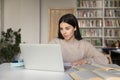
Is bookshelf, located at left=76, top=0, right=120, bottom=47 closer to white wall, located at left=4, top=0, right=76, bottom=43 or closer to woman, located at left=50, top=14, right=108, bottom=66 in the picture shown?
white wall, located at left=4, top=0, right=76, bottom=43

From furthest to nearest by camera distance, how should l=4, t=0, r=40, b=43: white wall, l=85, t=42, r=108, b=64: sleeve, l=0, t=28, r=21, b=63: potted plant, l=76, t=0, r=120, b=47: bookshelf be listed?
l=4, t=0, r=40, b=43: white wall, l=76, t=0, r=120, b=47: bookshelf, l=0, t=28, r=21, b=63: potted plant, l=85, t=42, r=108, b=64: sleeve

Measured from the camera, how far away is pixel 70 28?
7.51ft

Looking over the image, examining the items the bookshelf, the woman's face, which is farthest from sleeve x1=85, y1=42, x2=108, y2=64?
the bookshelf

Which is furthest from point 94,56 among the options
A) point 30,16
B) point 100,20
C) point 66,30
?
point 30,16

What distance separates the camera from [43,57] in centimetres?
178

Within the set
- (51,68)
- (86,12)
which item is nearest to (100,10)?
(86,12)

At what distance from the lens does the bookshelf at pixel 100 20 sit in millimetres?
6590

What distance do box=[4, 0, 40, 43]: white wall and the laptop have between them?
5.17 meters

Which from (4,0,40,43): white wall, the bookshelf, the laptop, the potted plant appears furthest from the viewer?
(4,0,40,43): white wall

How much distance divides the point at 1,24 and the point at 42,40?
1296 mm

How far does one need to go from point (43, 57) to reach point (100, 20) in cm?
501

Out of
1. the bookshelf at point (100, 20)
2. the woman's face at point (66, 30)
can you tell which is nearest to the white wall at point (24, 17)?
the bookshelf at point (100, 20)

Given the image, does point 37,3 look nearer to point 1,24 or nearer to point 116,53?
point 1,24

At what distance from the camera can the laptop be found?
172cm
